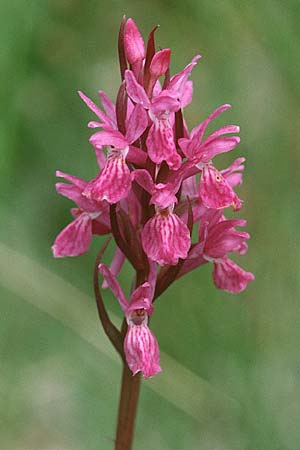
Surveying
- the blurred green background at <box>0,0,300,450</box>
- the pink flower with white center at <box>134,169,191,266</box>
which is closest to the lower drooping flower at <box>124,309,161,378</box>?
the pink flower with white center at <box>134,169,191,266</box>

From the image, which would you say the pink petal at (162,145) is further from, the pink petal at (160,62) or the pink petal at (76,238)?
the pink petal at (76,238)

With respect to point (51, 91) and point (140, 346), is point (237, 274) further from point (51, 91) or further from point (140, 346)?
point (51, 91)

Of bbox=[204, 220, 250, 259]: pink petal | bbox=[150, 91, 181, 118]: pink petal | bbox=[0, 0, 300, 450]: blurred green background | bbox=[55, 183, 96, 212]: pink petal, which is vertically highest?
bbox=[150, 91, 181, 118]: pink petal

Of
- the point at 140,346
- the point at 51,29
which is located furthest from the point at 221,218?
Result: the point at 51,29

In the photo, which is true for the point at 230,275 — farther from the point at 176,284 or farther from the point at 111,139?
the point at 176,284

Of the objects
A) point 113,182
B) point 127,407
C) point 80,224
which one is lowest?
point 127,407

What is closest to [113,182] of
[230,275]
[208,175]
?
[208,175]

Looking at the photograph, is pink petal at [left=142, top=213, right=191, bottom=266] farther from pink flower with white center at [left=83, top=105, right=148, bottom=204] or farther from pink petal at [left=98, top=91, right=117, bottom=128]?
pink petal at [left=98, top=91, right=117, bottom=128]

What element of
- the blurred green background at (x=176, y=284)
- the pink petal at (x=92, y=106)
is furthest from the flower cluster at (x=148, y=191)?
the blurred green background at (x=176, y=284)
